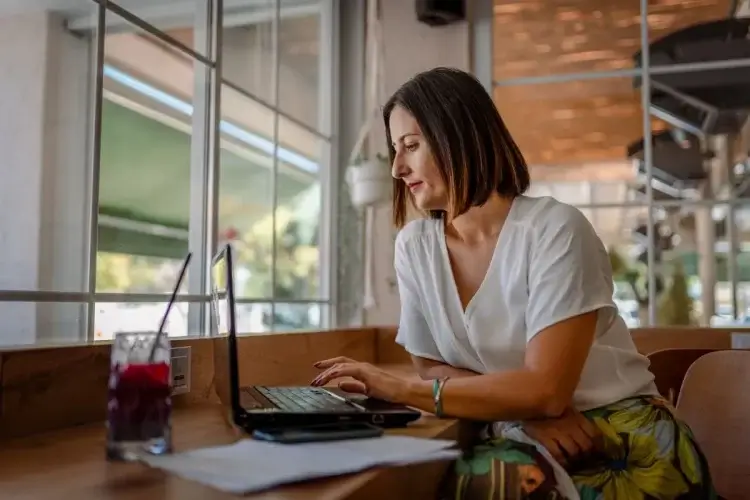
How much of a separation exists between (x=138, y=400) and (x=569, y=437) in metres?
0.61

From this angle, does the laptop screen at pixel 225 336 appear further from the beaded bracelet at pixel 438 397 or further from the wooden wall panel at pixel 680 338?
the wooden wall panel at pixel 680 338

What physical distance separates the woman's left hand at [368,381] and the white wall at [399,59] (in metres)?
1.80

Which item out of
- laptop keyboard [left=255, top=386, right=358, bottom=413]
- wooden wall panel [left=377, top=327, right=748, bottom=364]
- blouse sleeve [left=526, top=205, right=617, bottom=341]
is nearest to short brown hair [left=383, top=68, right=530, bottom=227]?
blouse sleeve [left=526, top=205, right=617, bottom=341]

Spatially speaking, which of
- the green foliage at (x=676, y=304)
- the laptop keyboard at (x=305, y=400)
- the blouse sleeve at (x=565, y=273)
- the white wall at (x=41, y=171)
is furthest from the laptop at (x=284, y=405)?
the green foliage at (x=676, y=304)

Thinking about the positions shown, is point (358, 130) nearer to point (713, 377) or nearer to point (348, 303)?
point (348, 303)

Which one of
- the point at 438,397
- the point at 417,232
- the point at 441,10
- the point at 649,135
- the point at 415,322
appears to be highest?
the point at 441,10

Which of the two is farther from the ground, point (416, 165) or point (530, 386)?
point (416, 165)

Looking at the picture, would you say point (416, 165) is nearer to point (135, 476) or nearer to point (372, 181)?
point (135, 476)

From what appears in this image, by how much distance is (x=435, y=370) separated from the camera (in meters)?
1.40

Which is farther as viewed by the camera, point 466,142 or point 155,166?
point 155,166

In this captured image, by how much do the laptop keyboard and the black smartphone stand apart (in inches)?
1.6

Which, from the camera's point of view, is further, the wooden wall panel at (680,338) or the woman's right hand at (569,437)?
the wooden wall panel at (680,338)

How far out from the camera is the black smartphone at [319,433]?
919mm

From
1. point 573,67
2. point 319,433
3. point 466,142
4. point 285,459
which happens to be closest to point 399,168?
point 466,142
